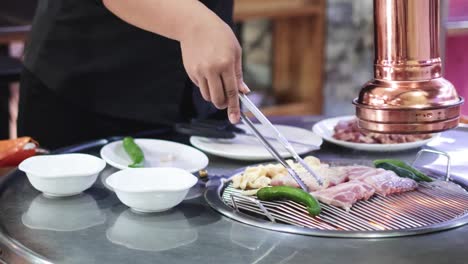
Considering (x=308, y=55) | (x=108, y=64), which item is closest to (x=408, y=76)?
(x=108, y=64)

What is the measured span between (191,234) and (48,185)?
358mm

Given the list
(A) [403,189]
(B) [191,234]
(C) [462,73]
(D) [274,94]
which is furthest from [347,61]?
(B) [191,234]

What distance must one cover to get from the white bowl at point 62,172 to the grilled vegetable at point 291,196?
0.35m

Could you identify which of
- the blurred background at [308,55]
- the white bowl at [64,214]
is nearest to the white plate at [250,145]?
the white bowl at [64,214]

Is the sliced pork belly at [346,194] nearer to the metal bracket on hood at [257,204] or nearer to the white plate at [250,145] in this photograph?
the metal bracket on hood at [257,204]

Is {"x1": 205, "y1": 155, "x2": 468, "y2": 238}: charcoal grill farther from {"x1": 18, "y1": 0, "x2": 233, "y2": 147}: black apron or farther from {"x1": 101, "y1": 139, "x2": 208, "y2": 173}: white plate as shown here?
{"x1": 18, "y1": 0, "x2": 233, "y2": 147}: black apron

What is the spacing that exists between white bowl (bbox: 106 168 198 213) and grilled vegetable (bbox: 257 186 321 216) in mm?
139

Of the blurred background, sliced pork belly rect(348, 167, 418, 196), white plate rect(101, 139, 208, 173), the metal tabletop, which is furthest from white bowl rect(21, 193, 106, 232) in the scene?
the blurred background

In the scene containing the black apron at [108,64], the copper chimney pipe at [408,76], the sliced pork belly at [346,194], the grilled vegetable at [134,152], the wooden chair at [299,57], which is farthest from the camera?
the wooden chair at [299,57]

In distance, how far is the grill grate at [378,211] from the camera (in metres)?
1.30

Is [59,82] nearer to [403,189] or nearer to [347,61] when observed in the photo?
[403,189]

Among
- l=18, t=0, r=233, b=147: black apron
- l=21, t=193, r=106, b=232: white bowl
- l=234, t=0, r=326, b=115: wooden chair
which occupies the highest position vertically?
l=18, t=0, r=233, b=147: black apron

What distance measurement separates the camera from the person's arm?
1.39 meters

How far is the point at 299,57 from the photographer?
4672 mm
